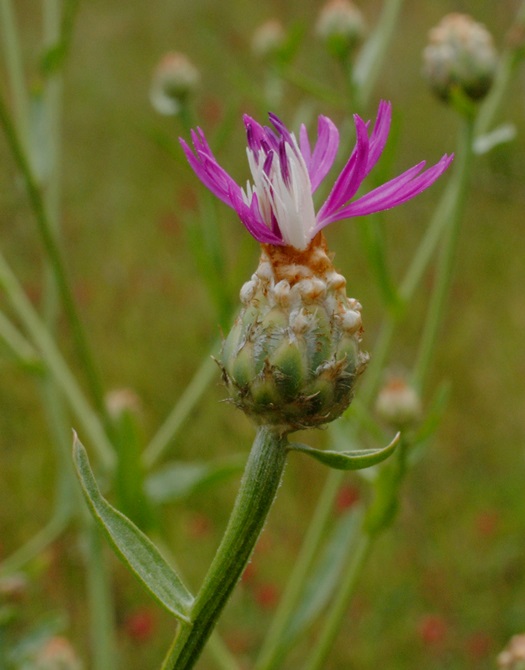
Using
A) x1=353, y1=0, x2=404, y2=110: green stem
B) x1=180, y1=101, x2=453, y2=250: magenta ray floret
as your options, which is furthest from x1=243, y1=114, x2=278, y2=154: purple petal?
x1=353, y1=0, x2=404, y2=110: green stem

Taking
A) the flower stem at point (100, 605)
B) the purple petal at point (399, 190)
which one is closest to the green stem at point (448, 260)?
the flower stem at point (100, 605)

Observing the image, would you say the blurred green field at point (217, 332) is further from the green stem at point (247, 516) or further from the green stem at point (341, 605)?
the green stem at point (247, 516)

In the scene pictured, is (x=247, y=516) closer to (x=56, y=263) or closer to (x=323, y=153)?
(x=323, y=153)

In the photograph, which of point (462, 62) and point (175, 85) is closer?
point (462, 62)

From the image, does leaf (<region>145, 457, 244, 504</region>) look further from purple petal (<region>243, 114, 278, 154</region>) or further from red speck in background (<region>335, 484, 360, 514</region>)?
red speck in background (<region>335, 484, 360, 514</region>)

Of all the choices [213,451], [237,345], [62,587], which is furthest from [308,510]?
[237,345]

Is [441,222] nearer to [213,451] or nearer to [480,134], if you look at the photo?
[480,134]

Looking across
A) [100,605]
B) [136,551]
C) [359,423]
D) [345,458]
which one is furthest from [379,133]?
[100,605]
